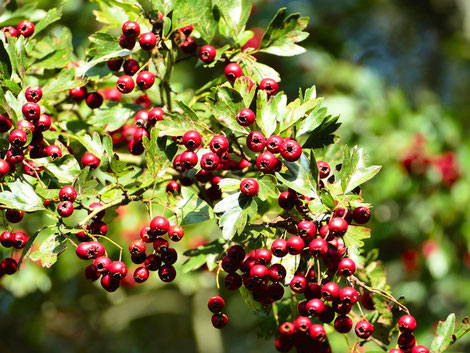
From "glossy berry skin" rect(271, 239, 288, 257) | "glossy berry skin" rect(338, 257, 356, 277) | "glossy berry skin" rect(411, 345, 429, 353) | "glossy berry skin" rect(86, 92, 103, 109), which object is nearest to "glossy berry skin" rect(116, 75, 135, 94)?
"glossy berry skin" rect(86, 92, 103, 109)

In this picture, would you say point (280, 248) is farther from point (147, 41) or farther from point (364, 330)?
point (147, 41)

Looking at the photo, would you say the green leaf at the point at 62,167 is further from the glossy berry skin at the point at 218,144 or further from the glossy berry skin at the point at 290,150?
the glossy berry skin at the point at 290,150

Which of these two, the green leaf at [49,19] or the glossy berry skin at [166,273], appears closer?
the glossy berry skin at [166,273]

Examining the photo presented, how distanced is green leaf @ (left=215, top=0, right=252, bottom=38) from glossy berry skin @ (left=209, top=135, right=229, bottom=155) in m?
0.32

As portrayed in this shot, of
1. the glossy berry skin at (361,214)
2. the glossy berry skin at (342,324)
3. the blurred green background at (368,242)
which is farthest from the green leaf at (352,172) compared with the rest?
the blurred green background at (368,242)

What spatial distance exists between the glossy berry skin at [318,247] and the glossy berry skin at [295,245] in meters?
0.02

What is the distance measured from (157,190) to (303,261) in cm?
42

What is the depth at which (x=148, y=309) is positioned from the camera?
12.0 feet

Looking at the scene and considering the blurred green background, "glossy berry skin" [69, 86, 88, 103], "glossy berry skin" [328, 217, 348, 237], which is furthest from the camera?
the blurred green background

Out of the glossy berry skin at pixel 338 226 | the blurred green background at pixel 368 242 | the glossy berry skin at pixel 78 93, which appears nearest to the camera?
the glossy berry skin at pixel 338 226

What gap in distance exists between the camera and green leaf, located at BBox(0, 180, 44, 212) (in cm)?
105

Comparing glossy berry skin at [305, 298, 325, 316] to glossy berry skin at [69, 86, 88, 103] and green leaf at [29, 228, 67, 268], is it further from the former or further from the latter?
glossy berry skin at [69, 86, 88, 103]

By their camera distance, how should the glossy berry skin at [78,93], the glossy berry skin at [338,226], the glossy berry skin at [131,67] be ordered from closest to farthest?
the glossy berry skin at [338,226] → the glossy berry skin at [131,67] → the glossy berry skin at [78,93]

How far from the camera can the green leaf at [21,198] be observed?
1.05 m
